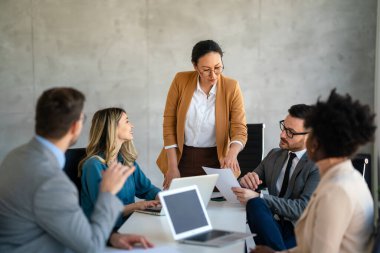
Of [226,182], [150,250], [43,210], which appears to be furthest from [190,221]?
[43,210]

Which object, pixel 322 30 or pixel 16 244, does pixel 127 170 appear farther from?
pixel 322 30

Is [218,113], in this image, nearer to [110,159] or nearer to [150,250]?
[110,159]

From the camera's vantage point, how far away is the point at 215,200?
323cm

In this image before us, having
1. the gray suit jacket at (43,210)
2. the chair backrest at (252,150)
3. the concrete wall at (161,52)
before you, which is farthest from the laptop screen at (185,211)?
the concrete wall at (161,52)

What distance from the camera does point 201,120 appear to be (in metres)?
3.47

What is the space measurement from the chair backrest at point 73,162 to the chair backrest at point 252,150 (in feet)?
7.08

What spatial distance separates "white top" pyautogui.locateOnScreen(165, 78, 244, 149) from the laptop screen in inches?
42.7

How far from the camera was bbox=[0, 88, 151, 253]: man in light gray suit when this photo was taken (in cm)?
170

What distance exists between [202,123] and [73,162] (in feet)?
2.96

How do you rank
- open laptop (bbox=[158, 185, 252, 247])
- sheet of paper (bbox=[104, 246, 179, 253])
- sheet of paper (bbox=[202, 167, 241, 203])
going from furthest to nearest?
sheet of paper (bbox=[202, 167, 241, 203])
open laptop (bbox=[158, 185, 252, 247])
sheet of paper (bbox=[104, 246, 179, 253])

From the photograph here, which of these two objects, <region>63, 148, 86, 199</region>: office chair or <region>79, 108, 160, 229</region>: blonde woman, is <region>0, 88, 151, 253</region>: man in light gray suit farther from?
<region>63, 148, 86, 199</region>: office chair

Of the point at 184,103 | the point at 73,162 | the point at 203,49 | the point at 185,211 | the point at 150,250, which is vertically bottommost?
the point at 150,250

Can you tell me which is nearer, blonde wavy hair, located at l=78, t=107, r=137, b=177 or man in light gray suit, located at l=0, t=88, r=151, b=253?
man in light gray suit, located at l=0, t=88, r=151, b=253

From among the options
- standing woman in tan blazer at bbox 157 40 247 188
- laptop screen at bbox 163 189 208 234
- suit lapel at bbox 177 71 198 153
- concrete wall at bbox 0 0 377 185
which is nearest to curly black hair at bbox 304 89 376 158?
laptop screen at bbox 163 189 208 234
